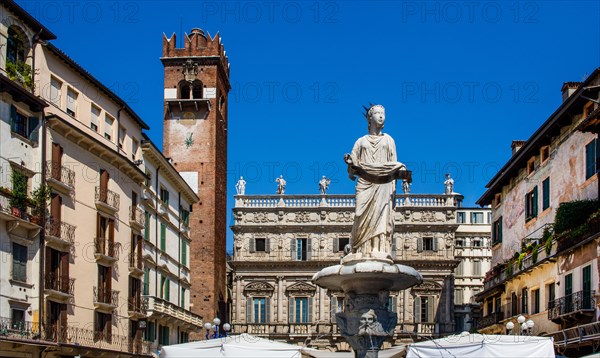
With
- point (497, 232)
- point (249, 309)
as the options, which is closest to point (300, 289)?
point (249, 309)

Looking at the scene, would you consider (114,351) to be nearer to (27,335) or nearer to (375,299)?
(27,335)

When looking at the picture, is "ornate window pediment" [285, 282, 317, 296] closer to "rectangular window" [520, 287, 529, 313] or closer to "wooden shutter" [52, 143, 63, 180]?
"rectangular window" [520, 287, 529, 313]

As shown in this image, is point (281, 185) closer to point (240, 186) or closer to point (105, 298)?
point (240, 186)

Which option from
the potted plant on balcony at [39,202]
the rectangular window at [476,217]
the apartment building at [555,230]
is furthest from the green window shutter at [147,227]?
the rectangular window at [476,217]

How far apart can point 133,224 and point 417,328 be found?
38159mm

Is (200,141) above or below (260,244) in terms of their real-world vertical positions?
above

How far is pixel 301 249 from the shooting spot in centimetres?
8262

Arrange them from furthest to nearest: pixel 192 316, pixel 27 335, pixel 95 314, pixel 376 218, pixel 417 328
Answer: pixel 417 328 → pixel 192 316 → pixel 95 314 → pixel 27 335 → pixel 376 218

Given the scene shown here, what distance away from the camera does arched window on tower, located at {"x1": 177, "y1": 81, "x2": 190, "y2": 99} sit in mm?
75562

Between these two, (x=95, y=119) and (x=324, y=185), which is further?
(x=324, y=185)

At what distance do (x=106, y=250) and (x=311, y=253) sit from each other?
40.3m

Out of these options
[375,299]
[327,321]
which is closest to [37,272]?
[375,299]

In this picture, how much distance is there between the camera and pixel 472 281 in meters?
95.2

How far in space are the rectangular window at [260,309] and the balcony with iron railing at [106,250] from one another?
126 feet
